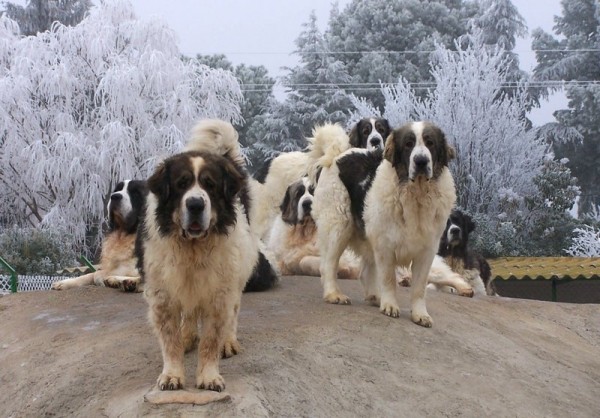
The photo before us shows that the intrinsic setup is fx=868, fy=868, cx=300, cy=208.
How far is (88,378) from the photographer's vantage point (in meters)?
5.56

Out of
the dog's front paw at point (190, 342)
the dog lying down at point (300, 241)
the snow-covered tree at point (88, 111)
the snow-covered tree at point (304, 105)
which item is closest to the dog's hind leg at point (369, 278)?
the dog lying down at point (300, 241)

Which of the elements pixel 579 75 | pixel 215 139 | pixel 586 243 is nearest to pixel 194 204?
pixel 215 139

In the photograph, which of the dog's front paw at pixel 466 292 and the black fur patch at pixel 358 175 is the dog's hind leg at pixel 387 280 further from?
the dog's front paw at pixel 466 292

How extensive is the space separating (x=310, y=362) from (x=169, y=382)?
1254mm

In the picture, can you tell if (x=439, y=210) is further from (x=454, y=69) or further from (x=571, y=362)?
(x=454, y=69)

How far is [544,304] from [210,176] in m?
5.95

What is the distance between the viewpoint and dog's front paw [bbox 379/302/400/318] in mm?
7336

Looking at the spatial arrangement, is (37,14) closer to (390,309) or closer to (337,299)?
(337,299)

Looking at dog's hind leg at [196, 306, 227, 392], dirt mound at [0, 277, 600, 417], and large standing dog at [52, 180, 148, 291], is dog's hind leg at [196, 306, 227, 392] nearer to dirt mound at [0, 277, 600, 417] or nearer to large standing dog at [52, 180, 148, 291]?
dirt mound at [0, 277, 600, 417]

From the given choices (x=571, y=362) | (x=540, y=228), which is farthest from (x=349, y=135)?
(x=540, y=228)

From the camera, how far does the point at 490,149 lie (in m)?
26.4

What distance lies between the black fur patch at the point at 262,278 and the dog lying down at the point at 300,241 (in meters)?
1.44

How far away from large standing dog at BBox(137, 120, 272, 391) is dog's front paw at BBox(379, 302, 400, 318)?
2385 mm

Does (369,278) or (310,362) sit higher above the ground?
(369,278)
